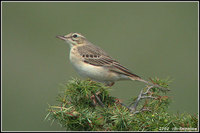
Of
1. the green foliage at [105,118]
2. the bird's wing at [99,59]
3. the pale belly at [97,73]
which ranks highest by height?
the bird's wing at [99,59]

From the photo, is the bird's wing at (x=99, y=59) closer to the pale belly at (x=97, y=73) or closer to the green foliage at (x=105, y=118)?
the pale belly at (x=97, y=73)

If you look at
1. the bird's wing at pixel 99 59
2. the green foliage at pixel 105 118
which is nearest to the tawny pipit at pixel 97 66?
the bird's wing at pixel 99 59

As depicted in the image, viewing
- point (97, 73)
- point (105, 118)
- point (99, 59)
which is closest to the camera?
point (105, 118)

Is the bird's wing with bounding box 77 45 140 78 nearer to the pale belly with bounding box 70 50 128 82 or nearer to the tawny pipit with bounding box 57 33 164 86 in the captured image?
the tawny pipit with bounding box 57 33 164 86

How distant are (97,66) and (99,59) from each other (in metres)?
0.32

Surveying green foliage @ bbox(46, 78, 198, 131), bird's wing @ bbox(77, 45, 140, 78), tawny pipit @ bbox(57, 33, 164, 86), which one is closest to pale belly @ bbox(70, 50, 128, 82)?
tawny pipit @ bbox(57, 33, 164, 86)

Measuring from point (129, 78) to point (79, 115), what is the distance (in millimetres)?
3086

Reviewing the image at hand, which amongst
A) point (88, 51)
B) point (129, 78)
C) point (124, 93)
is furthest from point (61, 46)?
point (129, 78)

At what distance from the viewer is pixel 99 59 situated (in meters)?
7.14

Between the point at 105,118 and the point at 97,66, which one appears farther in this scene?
the point at 97,66

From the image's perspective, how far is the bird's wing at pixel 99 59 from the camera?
6.69 m

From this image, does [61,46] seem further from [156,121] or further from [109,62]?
[156,121]

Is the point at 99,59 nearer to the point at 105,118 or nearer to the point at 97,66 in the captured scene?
the point at 97,66

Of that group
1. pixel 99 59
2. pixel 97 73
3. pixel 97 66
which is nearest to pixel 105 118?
pixel 97 73
